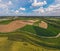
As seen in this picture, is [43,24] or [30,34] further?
[43,24]

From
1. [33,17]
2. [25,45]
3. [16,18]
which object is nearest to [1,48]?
[25,45]

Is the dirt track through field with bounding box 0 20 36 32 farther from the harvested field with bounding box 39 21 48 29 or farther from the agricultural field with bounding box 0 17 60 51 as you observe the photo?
the harvested field with bounding box 39 21 48 29

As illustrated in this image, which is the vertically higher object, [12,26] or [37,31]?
[12,26]

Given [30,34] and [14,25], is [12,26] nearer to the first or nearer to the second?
[14,25]

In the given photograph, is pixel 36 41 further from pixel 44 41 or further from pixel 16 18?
pixel 16 18

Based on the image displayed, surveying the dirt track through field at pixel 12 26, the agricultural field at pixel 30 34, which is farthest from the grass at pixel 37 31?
the dirt track through field at pixel 12 26

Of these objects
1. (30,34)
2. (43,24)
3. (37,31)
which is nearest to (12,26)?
(30,34)

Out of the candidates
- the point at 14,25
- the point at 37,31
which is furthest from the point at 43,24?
the point at 14,25

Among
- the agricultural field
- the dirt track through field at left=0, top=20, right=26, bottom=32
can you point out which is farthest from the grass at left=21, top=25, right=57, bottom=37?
the dirt track through field at left=0, top=20, right=26, bottom=32
